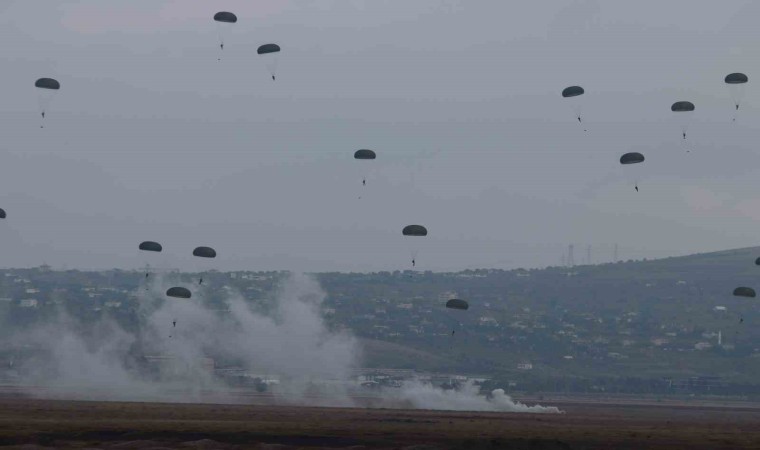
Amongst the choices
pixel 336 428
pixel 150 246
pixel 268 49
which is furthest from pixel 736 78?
pixel 150 246

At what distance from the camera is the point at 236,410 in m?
126

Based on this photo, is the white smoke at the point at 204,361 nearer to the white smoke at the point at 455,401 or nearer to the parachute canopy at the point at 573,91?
the white smoke at the point at 455,401

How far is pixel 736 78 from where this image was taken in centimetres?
9288

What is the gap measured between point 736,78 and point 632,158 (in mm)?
9146

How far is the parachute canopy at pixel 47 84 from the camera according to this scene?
91.4 meters

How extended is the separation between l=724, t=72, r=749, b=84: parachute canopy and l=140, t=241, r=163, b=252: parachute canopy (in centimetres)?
4485

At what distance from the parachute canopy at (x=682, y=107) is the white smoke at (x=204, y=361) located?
59794 mm

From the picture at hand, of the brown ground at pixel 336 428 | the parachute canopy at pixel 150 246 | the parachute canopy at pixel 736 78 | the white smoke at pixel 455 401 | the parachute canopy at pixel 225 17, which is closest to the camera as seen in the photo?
the brown ground at pixel 336 428

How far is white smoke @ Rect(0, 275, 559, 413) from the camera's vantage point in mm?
152500

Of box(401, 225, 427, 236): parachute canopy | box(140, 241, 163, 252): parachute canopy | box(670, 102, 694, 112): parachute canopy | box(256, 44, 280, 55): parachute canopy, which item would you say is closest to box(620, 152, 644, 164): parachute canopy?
box(670, 102, 694, 112): parachute canopy

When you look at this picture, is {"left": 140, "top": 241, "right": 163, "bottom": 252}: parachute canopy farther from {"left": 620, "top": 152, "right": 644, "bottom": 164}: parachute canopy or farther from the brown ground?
{"left": 620, "top": 152, "right": 644, "bottom": 164}: parachute canopy

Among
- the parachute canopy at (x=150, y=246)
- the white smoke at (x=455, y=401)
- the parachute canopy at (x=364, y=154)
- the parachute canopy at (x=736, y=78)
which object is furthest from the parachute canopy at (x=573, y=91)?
the white smoke at (x=455, y=401)

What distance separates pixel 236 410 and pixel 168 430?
1393 inches

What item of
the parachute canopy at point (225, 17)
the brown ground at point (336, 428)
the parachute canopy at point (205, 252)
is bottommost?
the brown ground at point (336, 428)
